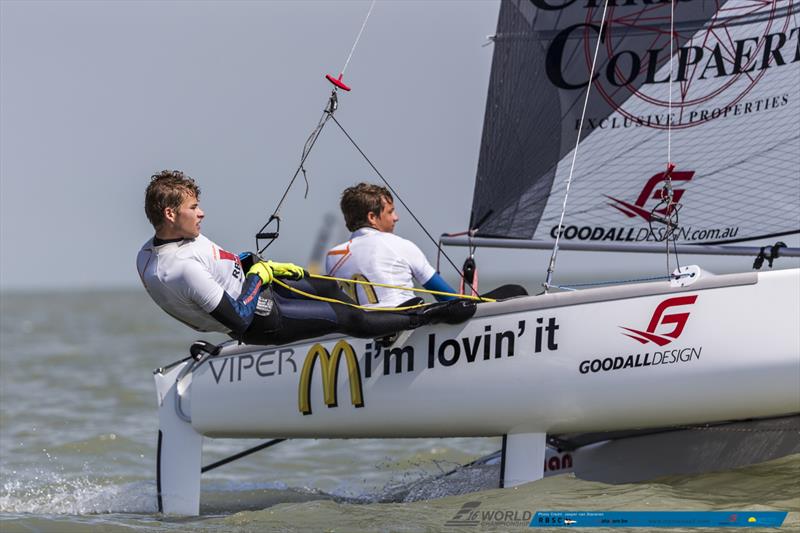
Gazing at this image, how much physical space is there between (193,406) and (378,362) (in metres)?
0.93

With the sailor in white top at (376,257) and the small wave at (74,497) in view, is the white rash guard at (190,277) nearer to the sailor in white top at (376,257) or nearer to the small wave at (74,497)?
the sailor in white top at (376,257)

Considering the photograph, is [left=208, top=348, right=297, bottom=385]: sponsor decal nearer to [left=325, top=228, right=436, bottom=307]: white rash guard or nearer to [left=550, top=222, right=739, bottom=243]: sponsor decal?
[left=325, top=228, right=436, bottom=307]: white rash guard

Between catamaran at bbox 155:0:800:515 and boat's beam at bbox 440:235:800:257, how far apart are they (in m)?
0.01

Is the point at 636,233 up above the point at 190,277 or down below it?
above

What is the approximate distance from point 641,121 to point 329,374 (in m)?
1.93

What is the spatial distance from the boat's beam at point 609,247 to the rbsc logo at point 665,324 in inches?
22.5

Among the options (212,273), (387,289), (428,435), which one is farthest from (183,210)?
(428,435)

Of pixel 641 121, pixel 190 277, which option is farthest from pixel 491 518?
pixel 641 121

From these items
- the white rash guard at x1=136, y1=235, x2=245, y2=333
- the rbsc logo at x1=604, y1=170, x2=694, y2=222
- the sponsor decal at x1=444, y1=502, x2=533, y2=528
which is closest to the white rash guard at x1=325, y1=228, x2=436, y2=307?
the white rash guard at x1=136, y1=235, x2=245, y2=333

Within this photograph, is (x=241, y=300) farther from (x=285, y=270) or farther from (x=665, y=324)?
(x=665, y=324)

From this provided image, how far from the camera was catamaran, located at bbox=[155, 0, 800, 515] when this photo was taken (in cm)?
424

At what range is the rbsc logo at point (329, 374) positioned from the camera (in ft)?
15.3

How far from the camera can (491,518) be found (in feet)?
13.8

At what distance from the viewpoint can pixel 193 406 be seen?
5031mm
